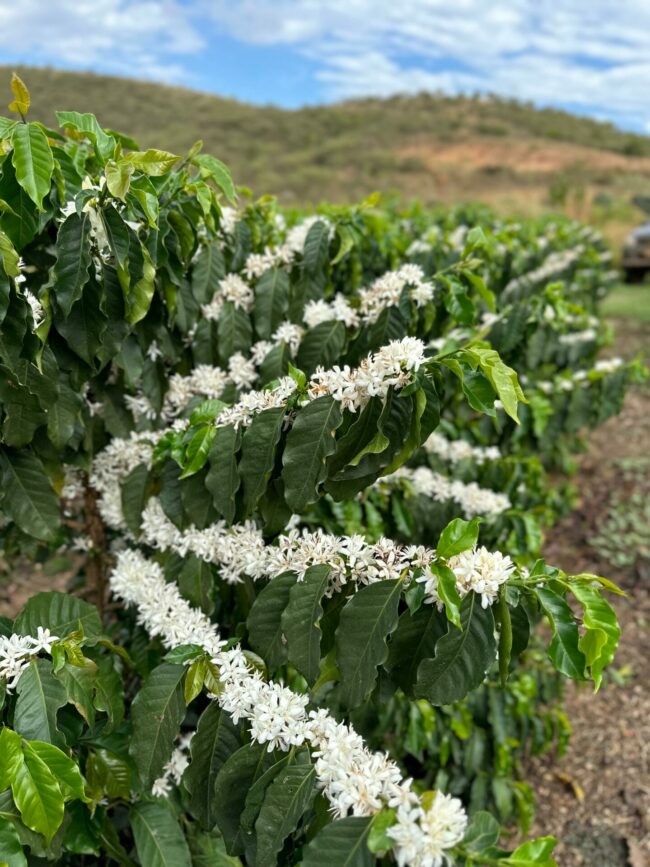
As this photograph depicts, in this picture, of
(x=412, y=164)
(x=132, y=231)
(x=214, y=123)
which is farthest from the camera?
(x=214, y=123)

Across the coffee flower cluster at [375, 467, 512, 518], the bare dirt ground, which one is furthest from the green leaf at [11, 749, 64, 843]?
the bare dirt ground

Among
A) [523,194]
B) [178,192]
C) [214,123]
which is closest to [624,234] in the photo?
[523,194]

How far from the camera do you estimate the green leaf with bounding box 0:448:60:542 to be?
1.60 meters

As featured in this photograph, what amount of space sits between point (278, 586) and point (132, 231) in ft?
2.45

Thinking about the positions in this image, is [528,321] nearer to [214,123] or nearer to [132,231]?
[132,231]

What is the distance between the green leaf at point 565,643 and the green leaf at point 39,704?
75cm

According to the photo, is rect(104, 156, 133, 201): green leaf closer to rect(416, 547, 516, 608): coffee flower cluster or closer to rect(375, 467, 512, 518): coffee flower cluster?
rect(416, 547, 516, 608): coffee flower cluster

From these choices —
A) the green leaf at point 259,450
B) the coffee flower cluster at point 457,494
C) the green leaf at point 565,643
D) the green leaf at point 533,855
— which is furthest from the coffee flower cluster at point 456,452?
the green leaf at point 533,855

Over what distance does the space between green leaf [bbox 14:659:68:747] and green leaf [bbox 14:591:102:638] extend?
20cm

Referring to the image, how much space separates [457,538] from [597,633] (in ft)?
0.72

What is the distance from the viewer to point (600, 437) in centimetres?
581

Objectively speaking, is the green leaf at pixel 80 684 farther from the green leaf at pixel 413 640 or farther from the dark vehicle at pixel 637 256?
the dark vehicle at pixel 637 256

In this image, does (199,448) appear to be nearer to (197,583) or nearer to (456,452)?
(197,583)

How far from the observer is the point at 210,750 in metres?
1.21
